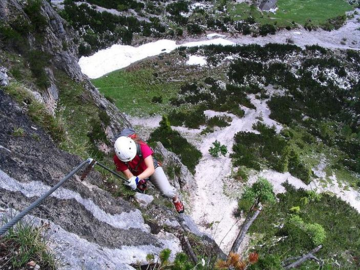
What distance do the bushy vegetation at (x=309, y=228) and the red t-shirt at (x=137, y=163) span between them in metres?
6.19

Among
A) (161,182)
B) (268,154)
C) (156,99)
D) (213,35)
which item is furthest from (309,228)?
(213,35)

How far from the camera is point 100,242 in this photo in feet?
15.4

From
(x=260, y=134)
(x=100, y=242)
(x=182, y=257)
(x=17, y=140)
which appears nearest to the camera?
(x=182, y=257)

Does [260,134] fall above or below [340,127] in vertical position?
above

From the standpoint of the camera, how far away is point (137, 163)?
7.25 meters

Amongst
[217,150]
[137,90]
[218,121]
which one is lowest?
[137,90]

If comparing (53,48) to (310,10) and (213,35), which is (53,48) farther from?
(310,10)

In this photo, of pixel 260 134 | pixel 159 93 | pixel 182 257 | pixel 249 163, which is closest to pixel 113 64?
pixel 159 93

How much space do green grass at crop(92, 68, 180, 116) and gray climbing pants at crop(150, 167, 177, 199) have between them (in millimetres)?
17023

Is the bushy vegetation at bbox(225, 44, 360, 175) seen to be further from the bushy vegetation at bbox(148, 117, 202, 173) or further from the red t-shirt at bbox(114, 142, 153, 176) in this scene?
the red t-shirt at bbox(114, 142, 153, 176)

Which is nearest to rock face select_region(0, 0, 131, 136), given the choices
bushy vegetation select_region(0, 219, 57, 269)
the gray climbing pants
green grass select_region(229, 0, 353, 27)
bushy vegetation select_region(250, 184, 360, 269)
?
the gray climbing pants

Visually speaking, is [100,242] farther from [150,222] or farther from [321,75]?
[321,75]

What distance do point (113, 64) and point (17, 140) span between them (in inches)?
1090

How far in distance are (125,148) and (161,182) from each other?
219 cm
